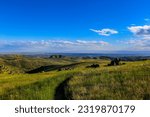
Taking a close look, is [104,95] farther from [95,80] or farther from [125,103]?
[95,80]

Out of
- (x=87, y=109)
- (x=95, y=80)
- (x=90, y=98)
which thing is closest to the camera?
(x=87, y=109)

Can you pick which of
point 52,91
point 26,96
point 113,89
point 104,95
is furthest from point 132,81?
point 26,96

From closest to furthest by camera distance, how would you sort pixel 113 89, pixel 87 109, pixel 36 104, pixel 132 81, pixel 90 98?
pixel 87 109 → pixel 36 104 → pixel 90 98 → pixel 113 89 → pixel 132 81

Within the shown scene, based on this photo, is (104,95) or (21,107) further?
(104,95)

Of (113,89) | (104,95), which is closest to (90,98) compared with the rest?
(104,95)

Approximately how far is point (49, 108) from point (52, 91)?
26.0ft

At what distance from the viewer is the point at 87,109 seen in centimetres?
1403

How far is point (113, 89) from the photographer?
65.2ft

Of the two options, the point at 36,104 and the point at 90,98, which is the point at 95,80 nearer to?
the point at 90,98

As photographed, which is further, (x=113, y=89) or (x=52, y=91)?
(x=52, y=91)

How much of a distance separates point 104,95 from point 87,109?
4218 millimetres

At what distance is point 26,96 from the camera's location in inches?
821

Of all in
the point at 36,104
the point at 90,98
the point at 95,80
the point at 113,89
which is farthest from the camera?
the point at 95,80

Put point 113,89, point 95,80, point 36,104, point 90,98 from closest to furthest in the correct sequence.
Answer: point 36,104 → point 90,98 → point 113,89 → point 95,80
